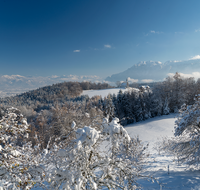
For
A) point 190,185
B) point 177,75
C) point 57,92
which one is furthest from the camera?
point 57,92

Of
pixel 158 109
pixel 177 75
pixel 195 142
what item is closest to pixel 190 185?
pixel 195 142

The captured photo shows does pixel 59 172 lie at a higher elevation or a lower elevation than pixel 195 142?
higher

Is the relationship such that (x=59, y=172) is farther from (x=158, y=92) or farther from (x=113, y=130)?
(x=158, y=92)

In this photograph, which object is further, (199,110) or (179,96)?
(179,96)

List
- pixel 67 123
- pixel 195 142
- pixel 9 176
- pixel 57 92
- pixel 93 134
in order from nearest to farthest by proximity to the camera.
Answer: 1. pixel 93 134
2. pixel 9 176
3. pixel 195 142
4. pixel 67 123
5. pixel 57 92

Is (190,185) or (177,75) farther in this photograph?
(177,75)

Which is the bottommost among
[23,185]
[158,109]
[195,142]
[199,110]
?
[158,109]

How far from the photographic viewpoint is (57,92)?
261 feet

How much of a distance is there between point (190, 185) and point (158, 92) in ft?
110

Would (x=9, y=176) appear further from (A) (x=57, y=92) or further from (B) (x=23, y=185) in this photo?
Answer: (A) (x=57, y=92)

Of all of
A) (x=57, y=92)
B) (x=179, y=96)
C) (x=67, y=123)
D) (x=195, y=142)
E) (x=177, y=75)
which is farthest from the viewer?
(x=57, y=92)

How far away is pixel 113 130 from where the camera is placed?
282 centimetres

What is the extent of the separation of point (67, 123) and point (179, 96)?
31655mm

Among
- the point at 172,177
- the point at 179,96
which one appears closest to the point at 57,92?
the point at 179,96
